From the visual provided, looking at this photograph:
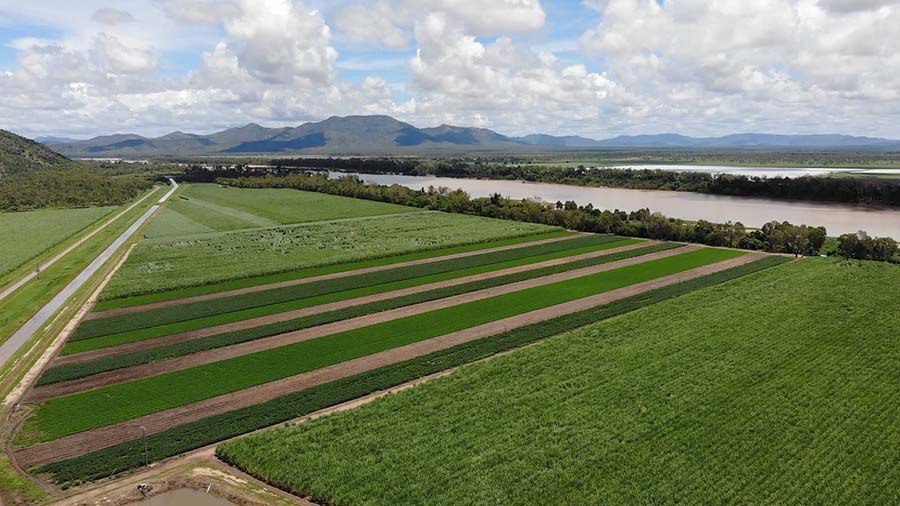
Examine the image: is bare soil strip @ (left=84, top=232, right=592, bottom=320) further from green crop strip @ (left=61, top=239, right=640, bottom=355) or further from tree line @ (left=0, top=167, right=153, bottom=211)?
tree line @ (left=0, top=167, right=153, bottom=211)

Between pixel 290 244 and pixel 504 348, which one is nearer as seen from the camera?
pixel 504 348

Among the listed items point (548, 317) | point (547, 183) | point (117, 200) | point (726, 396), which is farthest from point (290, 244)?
point (547, 183)

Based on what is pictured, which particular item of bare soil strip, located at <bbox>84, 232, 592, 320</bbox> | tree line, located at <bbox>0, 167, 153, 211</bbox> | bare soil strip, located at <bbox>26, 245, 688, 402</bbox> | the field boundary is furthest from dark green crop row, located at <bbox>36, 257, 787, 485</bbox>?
tree line, located at <bbox>0, 167, 153, 211</bbox>

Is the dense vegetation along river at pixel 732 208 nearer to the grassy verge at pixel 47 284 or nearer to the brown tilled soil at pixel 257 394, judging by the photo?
the brown tilled soil at pixel 257 394

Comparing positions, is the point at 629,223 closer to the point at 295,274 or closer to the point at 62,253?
the point at 295,274

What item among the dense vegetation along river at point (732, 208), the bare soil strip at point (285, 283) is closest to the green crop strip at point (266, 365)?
the bare soil strip at point (285, 283)

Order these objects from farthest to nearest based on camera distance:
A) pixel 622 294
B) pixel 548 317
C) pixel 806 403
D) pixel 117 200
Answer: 1. pixel 117 200
2. pixel 622 294
3. pixel 548 317
4. pixel 806 403

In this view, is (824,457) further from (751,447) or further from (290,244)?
(290,244)
